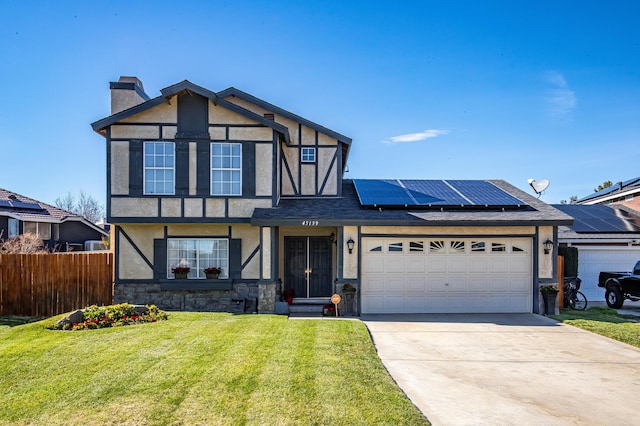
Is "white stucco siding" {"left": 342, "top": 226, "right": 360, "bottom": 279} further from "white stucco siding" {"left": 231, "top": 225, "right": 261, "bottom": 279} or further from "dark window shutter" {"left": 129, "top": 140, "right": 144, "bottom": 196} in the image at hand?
"dark window shutter" {"left": 129, "top": 140, "right": 144, "bottom": 196}

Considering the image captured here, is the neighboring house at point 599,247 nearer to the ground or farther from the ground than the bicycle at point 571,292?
farther from the ground

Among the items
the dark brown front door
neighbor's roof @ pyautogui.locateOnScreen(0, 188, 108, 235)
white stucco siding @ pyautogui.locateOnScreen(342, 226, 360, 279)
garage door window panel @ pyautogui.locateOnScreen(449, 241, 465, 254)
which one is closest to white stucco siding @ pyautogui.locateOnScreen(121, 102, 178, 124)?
the dark brown front door

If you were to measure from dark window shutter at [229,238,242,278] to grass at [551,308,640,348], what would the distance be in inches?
370

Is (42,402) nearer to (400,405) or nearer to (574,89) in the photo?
(400,405)

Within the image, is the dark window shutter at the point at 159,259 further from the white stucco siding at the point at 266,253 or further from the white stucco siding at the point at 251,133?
the white stucco siding at the point at 251,133

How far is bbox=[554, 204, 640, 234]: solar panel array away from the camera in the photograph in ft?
51.0

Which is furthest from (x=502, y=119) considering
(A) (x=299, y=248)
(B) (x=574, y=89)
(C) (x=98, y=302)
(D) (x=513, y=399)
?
(C) (x=98, y=302)

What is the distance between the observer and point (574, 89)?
15.1 m

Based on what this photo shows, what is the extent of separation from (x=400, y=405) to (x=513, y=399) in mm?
1775

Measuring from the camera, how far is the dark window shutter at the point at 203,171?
41.0ft

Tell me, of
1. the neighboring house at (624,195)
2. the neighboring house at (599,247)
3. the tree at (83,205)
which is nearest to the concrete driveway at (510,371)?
the neighboring house at (599,247)

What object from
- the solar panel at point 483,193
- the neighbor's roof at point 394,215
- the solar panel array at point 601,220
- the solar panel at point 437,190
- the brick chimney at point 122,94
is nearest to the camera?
the neighbor's roof at point 394,215

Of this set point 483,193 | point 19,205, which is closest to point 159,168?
point 483,193

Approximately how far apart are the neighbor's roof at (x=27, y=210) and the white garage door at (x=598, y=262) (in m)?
26.6
